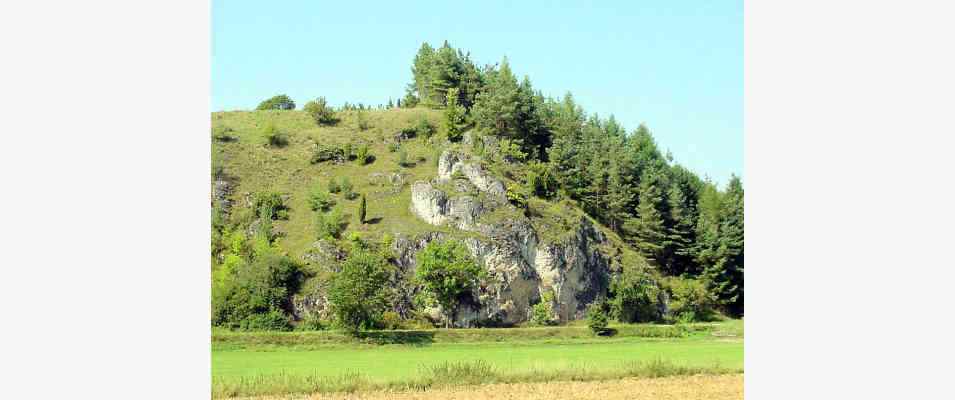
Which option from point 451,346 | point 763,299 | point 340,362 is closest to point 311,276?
point 451,346

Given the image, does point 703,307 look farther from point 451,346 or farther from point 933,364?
point 933,364

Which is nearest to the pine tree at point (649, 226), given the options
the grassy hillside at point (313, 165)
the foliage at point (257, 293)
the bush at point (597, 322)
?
the bush at point (597, 322)

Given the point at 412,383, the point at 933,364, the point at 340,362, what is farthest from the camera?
the point at 340,362

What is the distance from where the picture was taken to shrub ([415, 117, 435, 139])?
27.4 meters

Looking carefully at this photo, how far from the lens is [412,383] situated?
1179 cm

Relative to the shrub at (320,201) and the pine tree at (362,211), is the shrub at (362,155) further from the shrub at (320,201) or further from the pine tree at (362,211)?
the pine tree at (362,211)

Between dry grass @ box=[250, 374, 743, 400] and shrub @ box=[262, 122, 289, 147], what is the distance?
699 inches

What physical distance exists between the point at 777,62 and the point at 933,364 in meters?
3.66

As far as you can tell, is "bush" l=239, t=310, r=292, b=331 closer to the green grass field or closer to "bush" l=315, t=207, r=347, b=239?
the green grass field

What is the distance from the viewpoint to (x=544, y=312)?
828 inches

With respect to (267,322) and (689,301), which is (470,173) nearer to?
(689,301)

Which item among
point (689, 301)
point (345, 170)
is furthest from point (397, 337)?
point (345, 170)

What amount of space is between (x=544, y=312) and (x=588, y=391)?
9.30 metres

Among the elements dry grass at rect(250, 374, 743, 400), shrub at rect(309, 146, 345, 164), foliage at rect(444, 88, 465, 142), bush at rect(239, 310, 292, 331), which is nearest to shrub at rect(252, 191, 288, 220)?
shrub at rect(309, 146, 345, 164)
